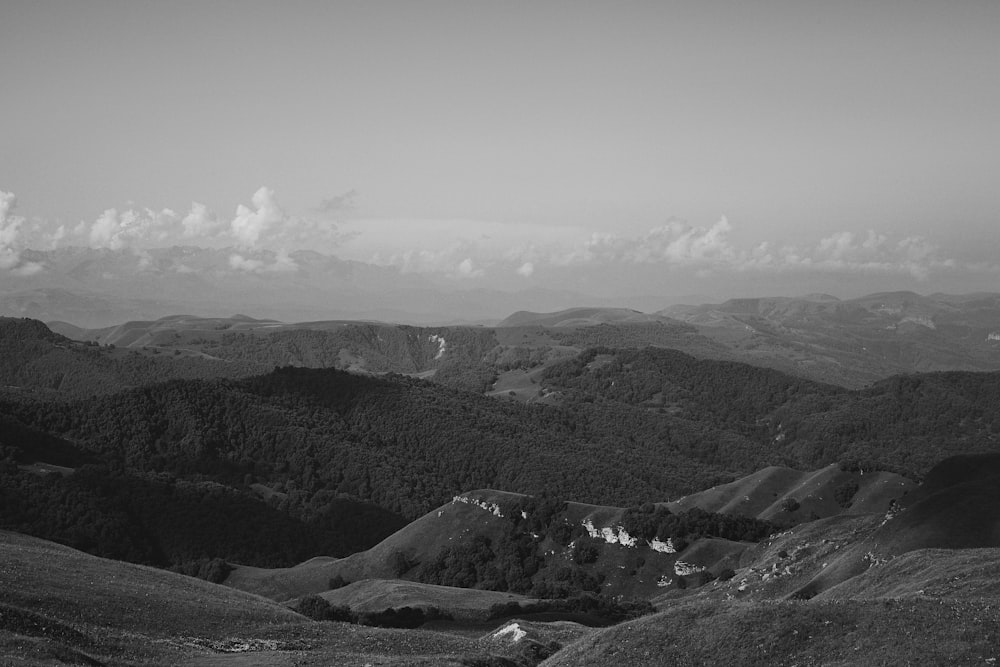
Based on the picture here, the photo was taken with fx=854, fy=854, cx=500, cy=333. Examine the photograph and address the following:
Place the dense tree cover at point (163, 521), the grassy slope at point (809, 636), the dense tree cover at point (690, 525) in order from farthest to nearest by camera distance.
Result: the dense tree cover at point (163, 521)
the dense tree cover at point (690, 525)
the grassy slope at point (809, 636)

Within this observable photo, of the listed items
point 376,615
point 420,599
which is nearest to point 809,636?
point 376,615

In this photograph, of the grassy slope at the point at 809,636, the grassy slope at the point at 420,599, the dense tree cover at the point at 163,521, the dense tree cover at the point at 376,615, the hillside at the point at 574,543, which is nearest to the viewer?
the grassy slope at the point at 809,636

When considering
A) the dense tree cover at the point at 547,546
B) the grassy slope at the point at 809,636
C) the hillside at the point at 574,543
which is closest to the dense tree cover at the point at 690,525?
the dense tree cover at the point at 547,546

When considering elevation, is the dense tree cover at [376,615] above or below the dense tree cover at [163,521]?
above

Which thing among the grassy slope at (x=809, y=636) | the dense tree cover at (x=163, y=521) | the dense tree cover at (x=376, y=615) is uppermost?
the grassy slope at (x=809, y=636)

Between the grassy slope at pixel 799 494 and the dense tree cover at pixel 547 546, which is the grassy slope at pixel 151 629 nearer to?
the dense tree cover at pixel 547 546

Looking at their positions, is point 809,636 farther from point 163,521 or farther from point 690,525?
point 163,521

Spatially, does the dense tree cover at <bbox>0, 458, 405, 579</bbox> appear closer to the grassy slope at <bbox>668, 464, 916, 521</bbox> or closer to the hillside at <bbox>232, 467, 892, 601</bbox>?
the hillside at <bbox>232, 467, 892, 601</bbox>

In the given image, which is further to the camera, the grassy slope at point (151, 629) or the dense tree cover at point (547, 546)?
the dense tree cover at point (547, 546)

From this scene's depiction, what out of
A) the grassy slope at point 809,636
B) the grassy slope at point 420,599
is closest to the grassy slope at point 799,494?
the grassy slope at point 420,599

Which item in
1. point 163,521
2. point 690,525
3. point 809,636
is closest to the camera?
point 809,636

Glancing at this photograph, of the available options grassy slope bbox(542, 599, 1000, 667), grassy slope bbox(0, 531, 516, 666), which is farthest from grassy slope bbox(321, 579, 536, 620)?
grassy slope bbox(542, 599, 1000, 667)

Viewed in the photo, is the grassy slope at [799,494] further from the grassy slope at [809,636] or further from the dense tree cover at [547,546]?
the grassy slope at [809,636]
